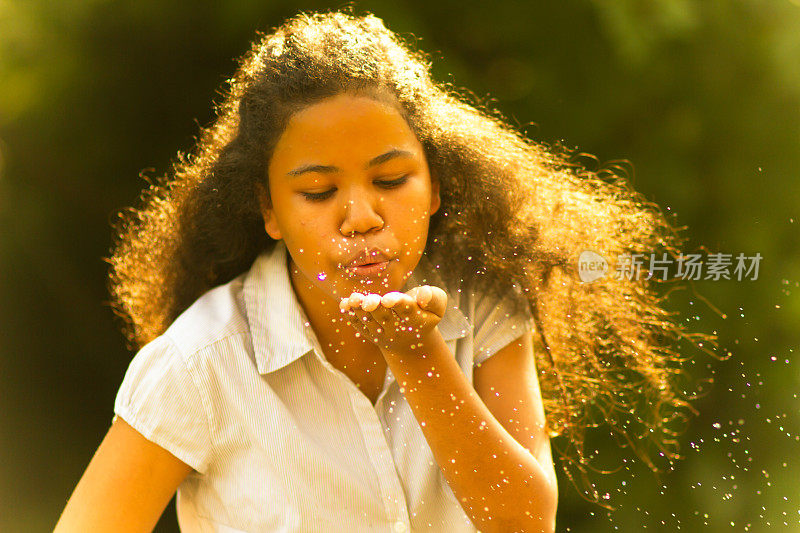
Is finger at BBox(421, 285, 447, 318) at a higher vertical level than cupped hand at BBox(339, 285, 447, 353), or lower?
higher

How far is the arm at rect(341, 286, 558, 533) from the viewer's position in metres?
0.77

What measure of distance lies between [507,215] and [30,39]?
0.77 metres

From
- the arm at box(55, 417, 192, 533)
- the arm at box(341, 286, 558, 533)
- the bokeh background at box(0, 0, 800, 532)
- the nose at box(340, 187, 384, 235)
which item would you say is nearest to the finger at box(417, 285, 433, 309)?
the arm at box(341, 286, 558, 533)

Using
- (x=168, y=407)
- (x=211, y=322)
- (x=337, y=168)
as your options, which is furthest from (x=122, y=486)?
(x=337, y=168)

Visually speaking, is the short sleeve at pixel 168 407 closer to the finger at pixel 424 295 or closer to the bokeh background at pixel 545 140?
the finger at pixel 424 295

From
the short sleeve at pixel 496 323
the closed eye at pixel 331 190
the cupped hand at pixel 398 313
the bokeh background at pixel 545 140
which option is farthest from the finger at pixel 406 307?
the bokeh background at pixel 545 140

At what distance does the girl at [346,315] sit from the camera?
84cm

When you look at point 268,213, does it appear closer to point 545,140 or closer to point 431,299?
point 431,299

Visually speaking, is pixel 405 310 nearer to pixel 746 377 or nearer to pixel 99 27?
pixel 99 27

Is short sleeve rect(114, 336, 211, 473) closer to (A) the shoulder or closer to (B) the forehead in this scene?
(A) the shoulder

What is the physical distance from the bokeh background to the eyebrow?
17.7 inches

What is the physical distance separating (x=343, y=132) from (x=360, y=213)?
0.09 meters

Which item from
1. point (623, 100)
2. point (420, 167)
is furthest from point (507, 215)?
point (623, 100)

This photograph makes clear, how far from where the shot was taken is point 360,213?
0.82 metres
